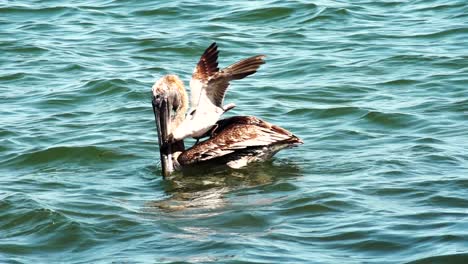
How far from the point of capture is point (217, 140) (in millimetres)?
11172

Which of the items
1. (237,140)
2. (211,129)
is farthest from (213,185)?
(211,129)

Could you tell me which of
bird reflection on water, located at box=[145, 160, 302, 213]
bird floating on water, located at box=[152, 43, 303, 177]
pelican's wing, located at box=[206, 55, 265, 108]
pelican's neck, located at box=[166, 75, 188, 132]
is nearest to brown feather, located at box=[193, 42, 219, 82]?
bird floating on water, located at box=[152, 43, 303, 177]

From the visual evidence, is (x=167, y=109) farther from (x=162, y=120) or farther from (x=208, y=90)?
(x=208, y=90)

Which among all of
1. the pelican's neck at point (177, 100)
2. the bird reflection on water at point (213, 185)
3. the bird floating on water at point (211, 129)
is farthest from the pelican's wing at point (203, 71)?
the bird reflection on water at point (213, 185)

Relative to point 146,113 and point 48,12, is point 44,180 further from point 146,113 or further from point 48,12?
point 48,12

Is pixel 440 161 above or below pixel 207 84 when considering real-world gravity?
below

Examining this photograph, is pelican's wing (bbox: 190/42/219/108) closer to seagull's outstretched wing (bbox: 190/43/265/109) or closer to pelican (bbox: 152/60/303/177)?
seagull's outstretched wing (bbox: 190/43/265/109)

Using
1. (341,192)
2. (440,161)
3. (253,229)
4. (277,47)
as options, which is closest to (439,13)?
(277,47)

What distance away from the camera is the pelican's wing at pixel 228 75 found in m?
10.8

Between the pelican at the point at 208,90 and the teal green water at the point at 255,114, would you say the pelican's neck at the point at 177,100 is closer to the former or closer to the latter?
the pelican at the point at 208,90

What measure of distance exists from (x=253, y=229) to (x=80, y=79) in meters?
6.57

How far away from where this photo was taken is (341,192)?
32.6 feet

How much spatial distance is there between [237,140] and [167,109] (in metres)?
0.86

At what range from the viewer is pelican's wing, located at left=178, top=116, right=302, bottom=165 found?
36.2 feet
